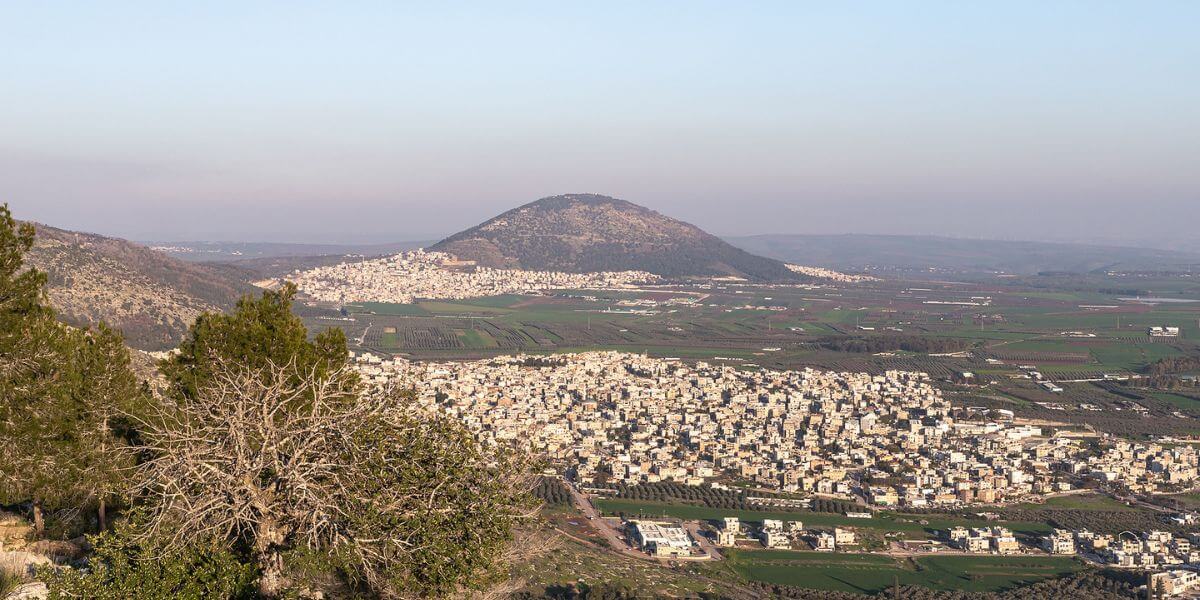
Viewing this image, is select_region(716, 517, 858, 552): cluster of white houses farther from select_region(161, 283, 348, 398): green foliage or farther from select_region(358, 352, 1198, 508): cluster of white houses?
select_region(161, 283, 348, 398): green foliage

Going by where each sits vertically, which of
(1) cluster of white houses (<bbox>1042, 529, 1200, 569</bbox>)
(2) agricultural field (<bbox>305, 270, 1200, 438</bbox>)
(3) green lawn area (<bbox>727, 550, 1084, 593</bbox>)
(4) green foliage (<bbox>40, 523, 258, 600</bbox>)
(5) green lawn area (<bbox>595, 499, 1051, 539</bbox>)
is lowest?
(5) green lawn area (<bbox>595, 499, 1051, 539</bbox>)

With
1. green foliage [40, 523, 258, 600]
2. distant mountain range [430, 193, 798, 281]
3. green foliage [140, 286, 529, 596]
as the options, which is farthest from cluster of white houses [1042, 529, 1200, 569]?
distant mountain range [430, 193, 798, 281]

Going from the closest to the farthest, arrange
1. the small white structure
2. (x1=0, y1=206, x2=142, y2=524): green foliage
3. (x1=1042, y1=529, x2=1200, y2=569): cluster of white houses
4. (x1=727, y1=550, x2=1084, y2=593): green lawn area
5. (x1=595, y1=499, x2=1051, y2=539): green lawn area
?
(x1=0, y1=206, x2=142, y2=524): green foliage, (x1=727, y1=550, x2=1084, y2=593): green lawn area, (x1=1042, y1=529, x2=1200, y2=569): cluster of white houses, the small white structure, (x1=595, y1=499, x2=1051, y2=539): green lawn area

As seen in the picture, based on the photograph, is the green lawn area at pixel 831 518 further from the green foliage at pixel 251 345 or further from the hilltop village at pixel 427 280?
the hilltop village at pixel 427 280

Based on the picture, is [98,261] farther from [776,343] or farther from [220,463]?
[220,463]

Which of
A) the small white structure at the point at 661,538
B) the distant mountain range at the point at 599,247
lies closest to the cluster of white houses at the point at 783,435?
the small white structure at the point at 661,538

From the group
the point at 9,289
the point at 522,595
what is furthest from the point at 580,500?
the point at 9,289

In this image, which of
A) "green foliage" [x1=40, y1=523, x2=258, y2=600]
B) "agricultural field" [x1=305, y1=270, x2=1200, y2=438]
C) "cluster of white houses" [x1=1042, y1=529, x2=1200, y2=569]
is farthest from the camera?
"agricultural field" [x1=305, y1=270, x2=1200, y2=438]
